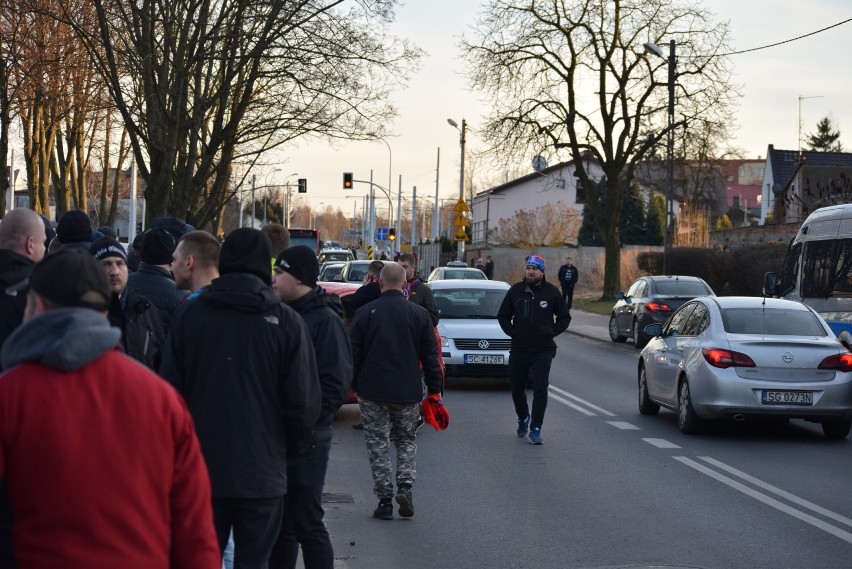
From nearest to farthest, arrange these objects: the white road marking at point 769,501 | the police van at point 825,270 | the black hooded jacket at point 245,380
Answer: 1. the black hooded jacket at point 245,380
2. the white road marking at point 769,501
3. the police van at point 825,270

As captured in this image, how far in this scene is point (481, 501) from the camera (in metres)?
9.21

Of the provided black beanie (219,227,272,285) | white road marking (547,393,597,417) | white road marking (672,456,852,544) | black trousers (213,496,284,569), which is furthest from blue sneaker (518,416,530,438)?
black trousers (213,496,284,569)

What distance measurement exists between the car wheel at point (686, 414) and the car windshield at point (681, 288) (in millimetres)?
12559

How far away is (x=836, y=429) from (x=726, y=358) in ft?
4.99

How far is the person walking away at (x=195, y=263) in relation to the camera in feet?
19.7

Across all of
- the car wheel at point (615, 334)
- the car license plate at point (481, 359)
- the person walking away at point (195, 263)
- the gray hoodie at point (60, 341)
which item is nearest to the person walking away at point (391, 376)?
the person walking away at point (195, 263)

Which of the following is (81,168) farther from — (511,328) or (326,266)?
(511,328)

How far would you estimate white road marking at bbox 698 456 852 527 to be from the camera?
8722 mm

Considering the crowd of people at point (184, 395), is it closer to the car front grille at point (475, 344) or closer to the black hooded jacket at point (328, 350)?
the black hooded jacket at point (328, 350)

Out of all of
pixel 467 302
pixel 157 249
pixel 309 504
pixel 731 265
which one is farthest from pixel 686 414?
pixel 731 265

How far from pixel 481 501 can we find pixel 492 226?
10210cm

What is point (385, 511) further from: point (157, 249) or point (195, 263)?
point (195, 263)

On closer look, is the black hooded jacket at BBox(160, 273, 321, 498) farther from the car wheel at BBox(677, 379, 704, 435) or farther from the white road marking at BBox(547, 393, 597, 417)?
the white road marking at BBox(547, 393, 597, 417)

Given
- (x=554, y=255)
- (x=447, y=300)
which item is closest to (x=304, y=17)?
(x=447, y=300)
